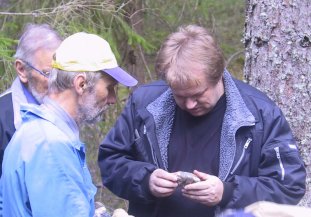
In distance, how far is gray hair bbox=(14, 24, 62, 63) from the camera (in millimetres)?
3627

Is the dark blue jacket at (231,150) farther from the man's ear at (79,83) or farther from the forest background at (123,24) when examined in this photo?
the forest background at (123,24)

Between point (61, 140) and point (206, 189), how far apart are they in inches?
32.8

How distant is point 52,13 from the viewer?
5.45m

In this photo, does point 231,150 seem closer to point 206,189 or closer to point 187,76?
point 206,189

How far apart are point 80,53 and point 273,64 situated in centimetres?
163

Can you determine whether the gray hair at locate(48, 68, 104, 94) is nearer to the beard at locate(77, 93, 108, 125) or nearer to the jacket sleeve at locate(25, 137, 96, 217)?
the beard at locate(77, 93, 108, 125)

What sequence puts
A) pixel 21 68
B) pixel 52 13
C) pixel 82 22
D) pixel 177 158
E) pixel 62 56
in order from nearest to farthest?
pixel 62 56, pixel 177 158, pixel 21 68, pixel 52 13, pixel 82 22

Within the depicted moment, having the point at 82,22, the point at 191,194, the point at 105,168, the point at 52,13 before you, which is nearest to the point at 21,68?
the point at 105,168

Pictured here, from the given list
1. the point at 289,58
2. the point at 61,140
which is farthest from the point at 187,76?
the point at 289,58

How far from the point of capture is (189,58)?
10.2ft

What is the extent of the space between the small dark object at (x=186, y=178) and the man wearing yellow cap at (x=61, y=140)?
0.49 meters

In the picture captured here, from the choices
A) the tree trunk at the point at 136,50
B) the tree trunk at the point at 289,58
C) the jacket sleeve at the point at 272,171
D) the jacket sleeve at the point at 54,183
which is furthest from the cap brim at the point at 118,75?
the tree trunk at the point at 136,50

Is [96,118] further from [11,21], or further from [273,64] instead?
[11,21]

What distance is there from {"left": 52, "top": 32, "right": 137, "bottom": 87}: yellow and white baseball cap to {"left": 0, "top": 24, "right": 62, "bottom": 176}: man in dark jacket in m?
0.82
